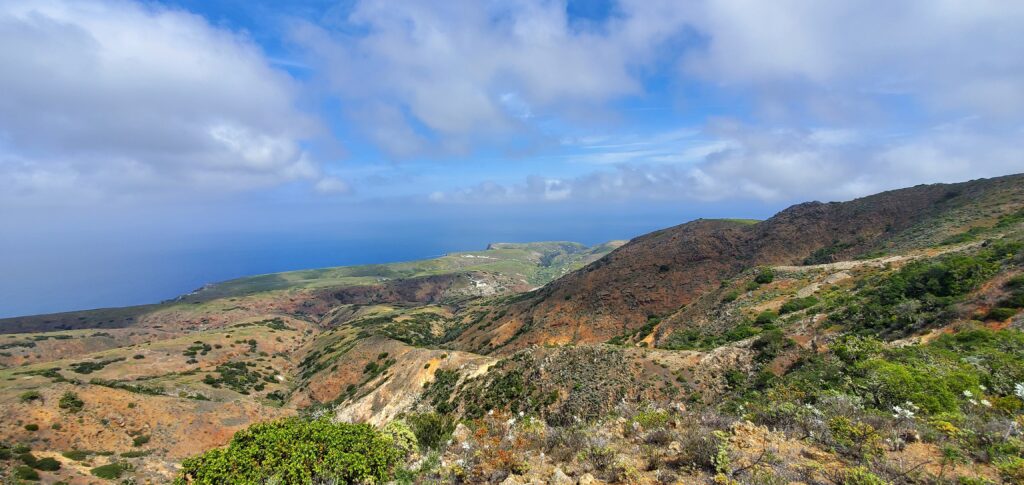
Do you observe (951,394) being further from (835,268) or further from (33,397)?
(33,397)

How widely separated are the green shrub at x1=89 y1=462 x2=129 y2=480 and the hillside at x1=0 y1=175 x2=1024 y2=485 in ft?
0.64

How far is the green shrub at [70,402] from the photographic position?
33.1m

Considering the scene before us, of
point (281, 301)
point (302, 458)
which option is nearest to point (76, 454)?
point (302, 458)

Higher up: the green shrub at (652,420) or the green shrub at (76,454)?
the green shrub at (652,420)

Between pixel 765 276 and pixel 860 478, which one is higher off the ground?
pixel 765 276

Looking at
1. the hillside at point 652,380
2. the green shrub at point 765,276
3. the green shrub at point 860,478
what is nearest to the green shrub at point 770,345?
the hillside at point 652,380

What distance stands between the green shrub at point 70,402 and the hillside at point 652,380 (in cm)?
50

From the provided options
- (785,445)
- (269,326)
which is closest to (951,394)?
(785,445)

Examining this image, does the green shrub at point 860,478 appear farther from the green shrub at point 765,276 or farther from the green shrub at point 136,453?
the green shrub at point 136,453

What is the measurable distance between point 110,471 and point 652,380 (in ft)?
122

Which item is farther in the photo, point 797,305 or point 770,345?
point 797,305

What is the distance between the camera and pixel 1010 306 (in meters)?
19.5

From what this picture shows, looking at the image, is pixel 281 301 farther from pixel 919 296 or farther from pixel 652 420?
pixel 919 296

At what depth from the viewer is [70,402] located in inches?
1320
